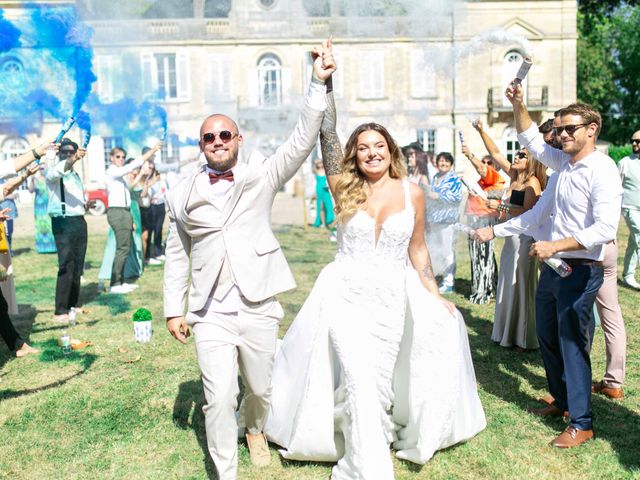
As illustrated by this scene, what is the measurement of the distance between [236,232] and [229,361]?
74 centimetres

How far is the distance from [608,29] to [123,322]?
40.4m

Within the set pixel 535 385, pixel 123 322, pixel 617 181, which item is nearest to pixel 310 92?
pixel 617 181

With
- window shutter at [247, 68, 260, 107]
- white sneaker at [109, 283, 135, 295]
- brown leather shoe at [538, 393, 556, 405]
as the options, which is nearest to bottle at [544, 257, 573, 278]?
brown leather shoe at [538, 393, 556, 405]

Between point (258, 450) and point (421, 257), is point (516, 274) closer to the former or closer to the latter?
point (421, 257)

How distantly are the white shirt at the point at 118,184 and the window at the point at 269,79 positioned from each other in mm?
22000

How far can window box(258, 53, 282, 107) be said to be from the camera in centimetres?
3106

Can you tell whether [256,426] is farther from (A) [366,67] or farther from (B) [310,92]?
(A) [366,67]

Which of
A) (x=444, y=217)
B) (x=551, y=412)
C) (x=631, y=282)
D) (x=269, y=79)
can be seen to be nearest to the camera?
(x=551, y=412)

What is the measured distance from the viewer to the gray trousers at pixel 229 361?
11.7ft

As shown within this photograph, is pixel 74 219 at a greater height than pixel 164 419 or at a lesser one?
greater

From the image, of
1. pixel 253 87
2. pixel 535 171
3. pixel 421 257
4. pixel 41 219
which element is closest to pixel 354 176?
pixel 421 257

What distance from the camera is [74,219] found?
7.85 m

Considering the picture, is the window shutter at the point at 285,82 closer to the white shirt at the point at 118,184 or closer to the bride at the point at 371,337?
the white shirt at the point at 118,184

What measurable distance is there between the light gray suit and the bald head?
120mm
